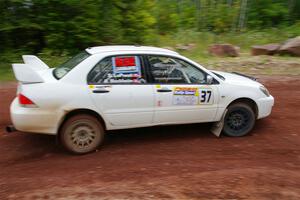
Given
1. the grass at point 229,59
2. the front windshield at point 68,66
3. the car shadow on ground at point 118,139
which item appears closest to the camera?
the front windshield at point 68,66

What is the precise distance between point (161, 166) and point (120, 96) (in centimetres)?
125

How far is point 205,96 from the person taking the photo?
5992 mm

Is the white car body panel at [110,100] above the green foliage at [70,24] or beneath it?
beneath

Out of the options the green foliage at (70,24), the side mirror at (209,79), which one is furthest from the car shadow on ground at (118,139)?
the green foliage at (70,24)

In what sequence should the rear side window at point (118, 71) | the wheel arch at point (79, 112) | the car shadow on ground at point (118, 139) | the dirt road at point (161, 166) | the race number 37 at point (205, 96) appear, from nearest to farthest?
the dirt road at point (161, 166)
the wheel arch at point (79, 112)
the rear side window at point (118, 71)
the car shadow on ground at point (118, 139)
the race number 37 at point (205, 96)

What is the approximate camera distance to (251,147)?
19.4ft

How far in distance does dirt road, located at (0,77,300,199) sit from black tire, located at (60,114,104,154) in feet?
0.49

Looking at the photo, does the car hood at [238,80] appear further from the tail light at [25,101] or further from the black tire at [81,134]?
the tail light at [25,101]

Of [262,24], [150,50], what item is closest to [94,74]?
[150,50]

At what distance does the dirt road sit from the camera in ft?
14.8

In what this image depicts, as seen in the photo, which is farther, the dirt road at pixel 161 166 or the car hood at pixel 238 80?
the car hood at pixel 238 80

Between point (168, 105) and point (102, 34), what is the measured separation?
898cm

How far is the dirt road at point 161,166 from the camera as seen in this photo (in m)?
4.52

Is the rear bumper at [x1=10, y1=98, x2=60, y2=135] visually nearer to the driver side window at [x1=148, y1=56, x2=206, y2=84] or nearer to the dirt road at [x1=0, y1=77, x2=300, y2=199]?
the dirt road at [x1=0, y1=77, x2=300, y2=199]
